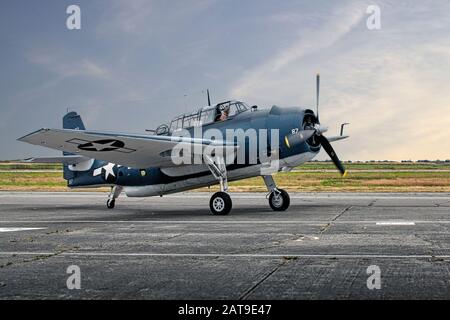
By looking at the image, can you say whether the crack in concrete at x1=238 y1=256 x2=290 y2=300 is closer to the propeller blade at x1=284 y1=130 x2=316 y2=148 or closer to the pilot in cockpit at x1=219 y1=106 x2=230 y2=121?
the propeller blade at x1=284 y1=130 x2=316 y2=148

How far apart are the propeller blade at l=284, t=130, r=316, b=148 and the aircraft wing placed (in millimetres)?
1792

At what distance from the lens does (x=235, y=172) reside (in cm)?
1944

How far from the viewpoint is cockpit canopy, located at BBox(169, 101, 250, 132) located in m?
19.5

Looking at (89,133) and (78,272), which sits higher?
(89,133)

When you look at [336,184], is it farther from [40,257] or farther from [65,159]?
[40,257]

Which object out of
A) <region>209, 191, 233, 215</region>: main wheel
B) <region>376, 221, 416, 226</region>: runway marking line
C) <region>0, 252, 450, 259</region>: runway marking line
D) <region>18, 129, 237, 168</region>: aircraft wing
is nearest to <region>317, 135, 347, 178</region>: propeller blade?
<region>18, 129, 237, 168</region>: aircraft wing

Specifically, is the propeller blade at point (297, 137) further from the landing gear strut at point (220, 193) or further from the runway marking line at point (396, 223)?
the runway marking line at point (396, 223)

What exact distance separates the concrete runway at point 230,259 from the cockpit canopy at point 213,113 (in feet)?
17.2

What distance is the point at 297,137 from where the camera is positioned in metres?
18.4

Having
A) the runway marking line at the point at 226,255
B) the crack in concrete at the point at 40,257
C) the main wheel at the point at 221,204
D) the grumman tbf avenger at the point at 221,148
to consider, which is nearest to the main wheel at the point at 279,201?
the grumman tbf avenger at the point at 221,148

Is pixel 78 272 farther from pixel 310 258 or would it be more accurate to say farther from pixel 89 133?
pixel 89 133

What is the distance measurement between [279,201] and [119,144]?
20.3 ft
